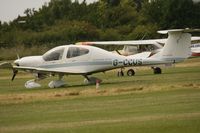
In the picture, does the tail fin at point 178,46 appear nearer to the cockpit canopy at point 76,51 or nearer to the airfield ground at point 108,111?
the cockpit canopy at point 76,51

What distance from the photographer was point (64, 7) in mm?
110625

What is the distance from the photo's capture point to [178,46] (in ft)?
133

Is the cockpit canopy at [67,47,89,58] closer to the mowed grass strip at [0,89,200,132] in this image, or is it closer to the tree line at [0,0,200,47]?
the mowed grass strip at [0,89,200,132]

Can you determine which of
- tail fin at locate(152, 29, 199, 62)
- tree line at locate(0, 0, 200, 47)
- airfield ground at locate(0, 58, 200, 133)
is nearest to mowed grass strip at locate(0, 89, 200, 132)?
airfield ground at locate(0, 58, 200, 133)

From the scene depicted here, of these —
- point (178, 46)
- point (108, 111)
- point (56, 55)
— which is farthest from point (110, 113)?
point (178, 46)

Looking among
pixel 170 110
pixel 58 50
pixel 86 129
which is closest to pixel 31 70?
pixel 58 50

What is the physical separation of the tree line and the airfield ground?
55.2 metres

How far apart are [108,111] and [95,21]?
84.4 metres

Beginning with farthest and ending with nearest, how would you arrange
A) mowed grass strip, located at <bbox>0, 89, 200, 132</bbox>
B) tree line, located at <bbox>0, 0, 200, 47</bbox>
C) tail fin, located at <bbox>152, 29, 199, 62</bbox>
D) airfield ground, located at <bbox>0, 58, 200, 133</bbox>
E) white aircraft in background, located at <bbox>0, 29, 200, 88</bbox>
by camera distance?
tree line, located at <bbox>0, 0, 200, 47</bbox> → tail fin, located at <bbox>152, 29, 199, 62</bbox> → white aircraft in background, located at <bbox>0, 29, 200, 88</bbox> → mowed grass strip, located at <bbox>0, 89, 200, 132</bbox> → airfield ground, located at <bbox>0, 58, 200, 133</bbox>

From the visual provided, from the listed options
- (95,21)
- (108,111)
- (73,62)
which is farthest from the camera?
(95,21)

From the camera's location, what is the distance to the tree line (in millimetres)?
88750

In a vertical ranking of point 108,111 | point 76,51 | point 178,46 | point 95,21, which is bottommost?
point 95,21

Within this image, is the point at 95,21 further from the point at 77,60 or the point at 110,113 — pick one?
the point at 110,113

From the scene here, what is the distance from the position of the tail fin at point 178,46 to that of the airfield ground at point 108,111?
11.5 metres
